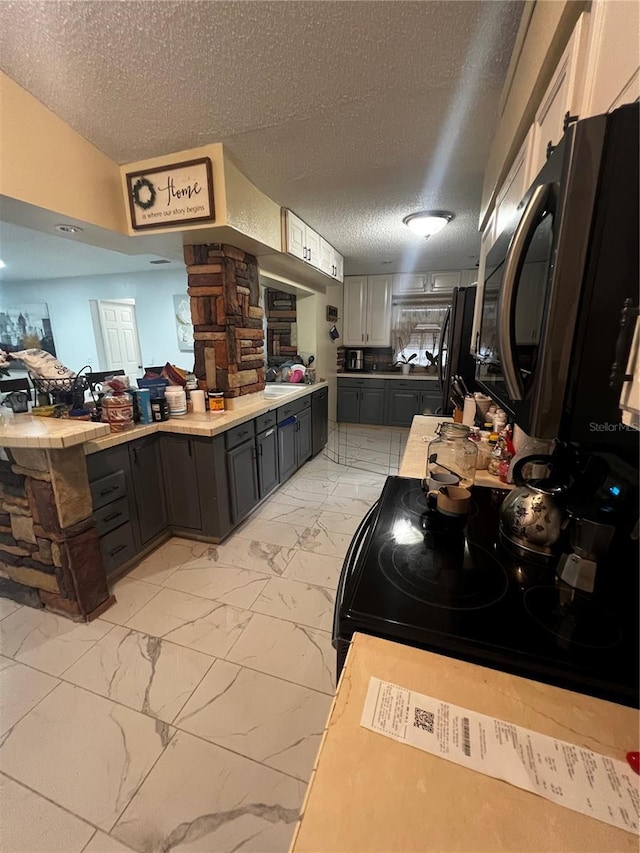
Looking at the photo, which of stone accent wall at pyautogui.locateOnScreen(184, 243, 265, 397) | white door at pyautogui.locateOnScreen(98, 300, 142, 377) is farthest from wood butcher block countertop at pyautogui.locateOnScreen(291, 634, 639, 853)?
white door at pyautogui.locateOnScreen(98, 300, 142, 377)

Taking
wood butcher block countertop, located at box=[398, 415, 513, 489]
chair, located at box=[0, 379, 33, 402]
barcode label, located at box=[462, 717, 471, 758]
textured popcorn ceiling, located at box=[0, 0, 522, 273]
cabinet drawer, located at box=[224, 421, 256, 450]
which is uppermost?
textured popcorn ceiling, located at box=[0, 0, 522, 273]

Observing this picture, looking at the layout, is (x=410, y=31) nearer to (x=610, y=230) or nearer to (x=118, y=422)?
(x=610, y=230)

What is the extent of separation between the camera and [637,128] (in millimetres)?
444

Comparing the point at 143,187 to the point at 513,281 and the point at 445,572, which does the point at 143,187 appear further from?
the point at 445,572

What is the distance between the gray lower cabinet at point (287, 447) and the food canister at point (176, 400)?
94 centimetres

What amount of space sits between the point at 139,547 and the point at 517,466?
2199mm

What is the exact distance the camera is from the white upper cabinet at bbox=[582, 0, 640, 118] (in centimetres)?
51

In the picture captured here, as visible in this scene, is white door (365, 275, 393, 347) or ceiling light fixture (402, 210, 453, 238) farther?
white door (365, 275, 393, 347)

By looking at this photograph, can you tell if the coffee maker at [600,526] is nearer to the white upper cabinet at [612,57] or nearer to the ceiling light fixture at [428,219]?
the white upper cabinet at [612,57]

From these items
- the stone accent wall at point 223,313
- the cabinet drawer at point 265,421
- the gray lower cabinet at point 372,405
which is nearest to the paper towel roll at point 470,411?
the cabinet drawer at point 265,421

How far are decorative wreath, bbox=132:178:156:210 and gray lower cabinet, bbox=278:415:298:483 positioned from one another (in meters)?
1.83

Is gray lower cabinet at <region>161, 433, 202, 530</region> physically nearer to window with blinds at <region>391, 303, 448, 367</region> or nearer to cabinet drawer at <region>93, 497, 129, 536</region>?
cabinet drawer at <region>93, 497, 129, 536</region>

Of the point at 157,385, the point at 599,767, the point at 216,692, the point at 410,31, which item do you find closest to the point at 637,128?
the point at 599,767

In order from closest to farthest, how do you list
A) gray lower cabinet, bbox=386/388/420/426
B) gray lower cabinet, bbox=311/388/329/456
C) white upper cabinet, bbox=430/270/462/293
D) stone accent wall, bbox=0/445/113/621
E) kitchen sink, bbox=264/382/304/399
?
stone accent wall, bbox=0/445/113/621, kitchen sink, bbox=264/382/304/399, gray lower cabinet, bbox=311/388/329/456, white upper cabinet, bbox=430/270/462/293, gray lower cabinet, bbox=386/388/420/426
